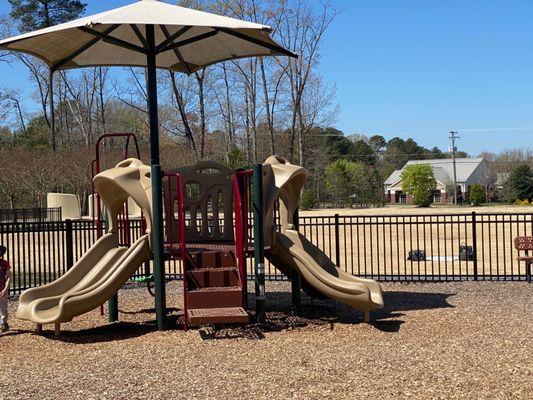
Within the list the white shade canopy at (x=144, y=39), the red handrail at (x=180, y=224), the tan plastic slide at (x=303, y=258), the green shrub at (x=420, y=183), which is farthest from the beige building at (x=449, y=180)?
the red handrail at (x=180, y=224)

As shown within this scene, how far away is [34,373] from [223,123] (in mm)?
50046

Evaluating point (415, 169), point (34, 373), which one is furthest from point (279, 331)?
point (415, 169)

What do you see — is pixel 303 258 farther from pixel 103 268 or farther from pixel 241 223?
pixel 103 268

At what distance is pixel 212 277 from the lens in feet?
29.9

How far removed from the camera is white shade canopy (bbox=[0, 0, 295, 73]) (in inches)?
362

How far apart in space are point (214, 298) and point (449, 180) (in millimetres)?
84416

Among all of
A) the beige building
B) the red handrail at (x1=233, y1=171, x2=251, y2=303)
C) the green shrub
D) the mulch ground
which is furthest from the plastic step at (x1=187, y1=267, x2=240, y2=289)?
the beige building

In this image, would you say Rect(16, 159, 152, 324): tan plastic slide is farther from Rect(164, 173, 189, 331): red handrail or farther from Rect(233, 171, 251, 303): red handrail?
Rect(233, 171, 251, 303): red handrail

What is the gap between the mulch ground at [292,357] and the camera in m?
6.21

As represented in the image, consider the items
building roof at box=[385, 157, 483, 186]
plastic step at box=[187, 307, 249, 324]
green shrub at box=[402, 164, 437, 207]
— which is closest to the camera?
plastic step at box=[187, 307, 249, 324]

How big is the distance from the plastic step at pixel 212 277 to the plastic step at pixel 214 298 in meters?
0.24

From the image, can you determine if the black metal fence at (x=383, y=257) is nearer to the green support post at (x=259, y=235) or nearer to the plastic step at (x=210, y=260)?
the plastic step at (x=210, y=260)

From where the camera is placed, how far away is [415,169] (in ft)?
213

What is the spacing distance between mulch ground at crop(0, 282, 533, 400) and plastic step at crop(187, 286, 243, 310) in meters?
0.35
